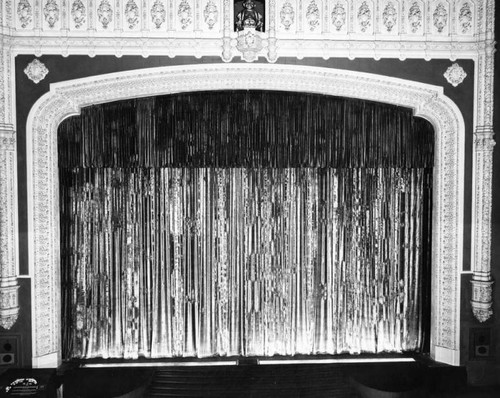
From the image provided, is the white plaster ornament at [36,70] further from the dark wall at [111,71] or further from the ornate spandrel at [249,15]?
the ornate spandrel at [249,15]

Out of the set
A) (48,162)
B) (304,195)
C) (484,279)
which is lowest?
(484,279)

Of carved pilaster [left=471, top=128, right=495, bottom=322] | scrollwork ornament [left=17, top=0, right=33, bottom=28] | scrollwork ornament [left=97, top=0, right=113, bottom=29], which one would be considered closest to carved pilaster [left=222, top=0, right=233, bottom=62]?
scrollwork ornament [left=97, top=0, right=113, bottom=29]

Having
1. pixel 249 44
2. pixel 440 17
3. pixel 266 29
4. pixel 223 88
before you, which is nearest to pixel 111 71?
pixel 223 88

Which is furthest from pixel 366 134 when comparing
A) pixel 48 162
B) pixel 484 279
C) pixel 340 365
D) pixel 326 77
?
pixel 48 162

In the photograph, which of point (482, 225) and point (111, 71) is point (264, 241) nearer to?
point (482, 225)

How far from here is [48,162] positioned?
18.9ft

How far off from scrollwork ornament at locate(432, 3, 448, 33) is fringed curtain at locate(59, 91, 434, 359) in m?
1.00

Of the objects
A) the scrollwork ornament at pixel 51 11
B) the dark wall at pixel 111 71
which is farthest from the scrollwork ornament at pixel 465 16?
the scrollwork ornament at pixel 51 11

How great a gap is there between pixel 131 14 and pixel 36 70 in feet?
4.01

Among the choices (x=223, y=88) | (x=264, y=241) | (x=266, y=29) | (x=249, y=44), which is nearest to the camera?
(x=249, y=44)

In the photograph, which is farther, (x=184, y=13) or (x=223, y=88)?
(x=223, y=88)

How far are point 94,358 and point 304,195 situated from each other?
3.23m

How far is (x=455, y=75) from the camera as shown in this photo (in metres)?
5.75

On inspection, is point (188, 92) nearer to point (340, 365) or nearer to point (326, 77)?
point (326, 77)
